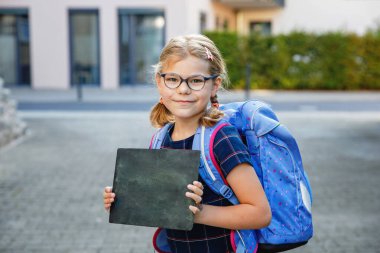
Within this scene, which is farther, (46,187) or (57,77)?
(57,77)

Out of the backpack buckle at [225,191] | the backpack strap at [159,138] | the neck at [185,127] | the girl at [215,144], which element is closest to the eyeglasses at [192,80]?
the girl at [215,144]

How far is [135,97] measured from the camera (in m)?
19.6

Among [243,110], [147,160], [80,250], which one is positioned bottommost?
[80,250]

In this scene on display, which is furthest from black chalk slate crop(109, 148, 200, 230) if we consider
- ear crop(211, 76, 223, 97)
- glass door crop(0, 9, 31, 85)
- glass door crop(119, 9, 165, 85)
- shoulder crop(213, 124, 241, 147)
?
glass door crop(0, 9, 31, 85)

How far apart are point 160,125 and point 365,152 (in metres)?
7.54

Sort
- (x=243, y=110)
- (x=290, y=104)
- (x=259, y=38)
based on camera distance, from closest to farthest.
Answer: (x=243, y=110) → (x=290, y=104) → (x=259, y=38)

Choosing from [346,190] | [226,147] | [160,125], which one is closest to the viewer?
[226,147]

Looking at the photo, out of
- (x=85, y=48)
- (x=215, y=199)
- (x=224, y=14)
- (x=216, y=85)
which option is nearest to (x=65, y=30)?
(x=85, y=48)

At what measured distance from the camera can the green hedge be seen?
21.4 metres

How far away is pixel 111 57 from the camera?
2275cm

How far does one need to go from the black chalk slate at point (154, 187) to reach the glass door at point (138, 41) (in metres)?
21.0

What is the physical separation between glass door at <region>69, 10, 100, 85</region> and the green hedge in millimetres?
4772

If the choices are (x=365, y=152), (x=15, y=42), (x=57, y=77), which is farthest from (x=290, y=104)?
(x=15, y=42)

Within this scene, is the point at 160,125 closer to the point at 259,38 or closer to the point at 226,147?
the point at 226,147
